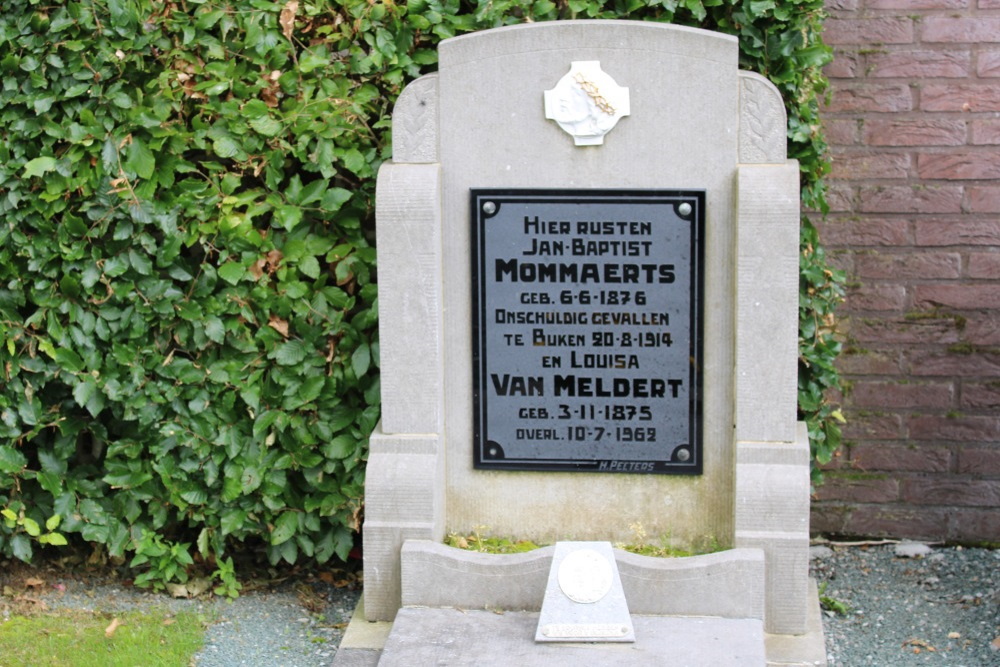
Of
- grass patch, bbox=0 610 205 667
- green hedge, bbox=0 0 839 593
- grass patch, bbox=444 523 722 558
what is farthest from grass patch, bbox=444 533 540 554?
grass patch, bbox=0 610 205 667

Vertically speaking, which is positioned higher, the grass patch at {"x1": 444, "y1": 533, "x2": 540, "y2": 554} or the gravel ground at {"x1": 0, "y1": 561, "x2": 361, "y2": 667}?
the grass patch at {"x1": 444, "y1": 533, "x2": 540, "y2": 554}

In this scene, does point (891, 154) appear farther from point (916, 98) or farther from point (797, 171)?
point (797, 171)

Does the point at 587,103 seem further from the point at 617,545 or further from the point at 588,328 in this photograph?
the point at 617,545

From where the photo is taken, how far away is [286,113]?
4.26 meters

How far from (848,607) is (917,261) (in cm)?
135

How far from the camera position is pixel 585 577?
3633 millimetres

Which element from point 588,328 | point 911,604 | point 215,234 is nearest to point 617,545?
point 588,328

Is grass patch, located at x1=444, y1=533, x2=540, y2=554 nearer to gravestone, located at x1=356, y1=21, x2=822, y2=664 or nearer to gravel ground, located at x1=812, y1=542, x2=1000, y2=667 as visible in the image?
gravestone, located at x1=356, y1=21, x2=822, y2=664

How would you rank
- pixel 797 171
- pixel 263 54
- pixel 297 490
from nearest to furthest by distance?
pixel 797 171, pixel 263 54, pixel 297 490

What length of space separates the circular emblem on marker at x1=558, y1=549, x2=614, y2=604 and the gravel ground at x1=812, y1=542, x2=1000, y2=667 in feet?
3.06

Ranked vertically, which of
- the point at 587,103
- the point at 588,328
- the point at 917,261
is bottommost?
the point at 588,328

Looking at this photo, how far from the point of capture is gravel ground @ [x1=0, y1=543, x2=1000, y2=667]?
161 inches

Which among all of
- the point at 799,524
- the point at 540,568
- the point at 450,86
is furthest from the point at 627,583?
the point at 450,86

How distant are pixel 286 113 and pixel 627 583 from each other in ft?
6.36
